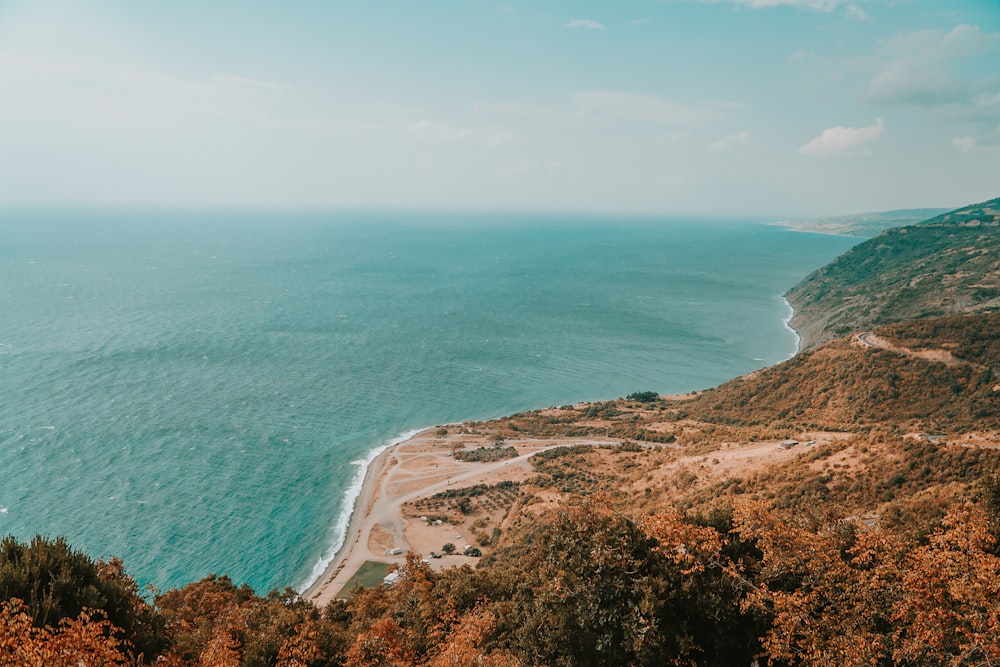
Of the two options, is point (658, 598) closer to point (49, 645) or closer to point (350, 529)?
point (49, 645)

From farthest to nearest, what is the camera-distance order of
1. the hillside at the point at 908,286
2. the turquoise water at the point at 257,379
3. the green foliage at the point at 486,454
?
the hillside at the point at 908,286 → the green foliage at the point at 486,454 → the turquoise water at the point at 257,379

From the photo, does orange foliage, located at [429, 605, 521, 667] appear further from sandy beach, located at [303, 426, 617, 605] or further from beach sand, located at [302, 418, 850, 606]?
sandy beach, located at [303, 426, 617, 605]

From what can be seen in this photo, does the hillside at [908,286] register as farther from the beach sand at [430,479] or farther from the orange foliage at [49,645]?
the orange foliage at [49,645]

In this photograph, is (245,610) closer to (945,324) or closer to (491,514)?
(491,514)

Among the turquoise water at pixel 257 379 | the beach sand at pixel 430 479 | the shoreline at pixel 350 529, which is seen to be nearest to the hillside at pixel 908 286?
the turquoise water at pixel 257 379

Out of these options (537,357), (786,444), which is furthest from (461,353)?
(786,444)

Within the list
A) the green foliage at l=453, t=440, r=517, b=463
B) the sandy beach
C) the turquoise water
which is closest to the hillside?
the turquoise water
